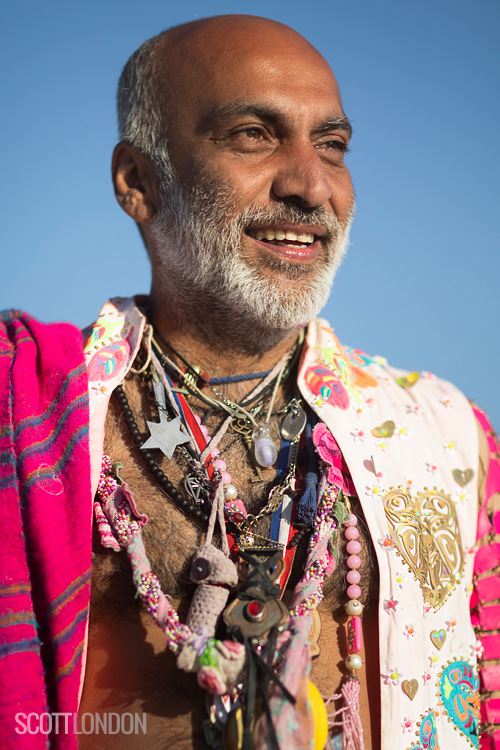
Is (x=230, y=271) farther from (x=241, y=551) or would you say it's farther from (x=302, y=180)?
(x=241, y=551)

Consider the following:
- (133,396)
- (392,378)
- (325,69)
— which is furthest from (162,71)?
(392,378)

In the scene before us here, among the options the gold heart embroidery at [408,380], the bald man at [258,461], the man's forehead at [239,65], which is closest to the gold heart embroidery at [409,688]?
the bald man at [258,461]

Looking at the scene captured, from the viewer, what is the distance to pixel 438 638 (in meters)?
2.28

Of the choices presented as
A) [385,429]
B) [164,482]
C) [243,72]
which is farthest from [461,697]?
[243,72]

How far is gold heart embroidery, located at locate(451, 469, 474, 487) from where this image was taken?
8.48 ft

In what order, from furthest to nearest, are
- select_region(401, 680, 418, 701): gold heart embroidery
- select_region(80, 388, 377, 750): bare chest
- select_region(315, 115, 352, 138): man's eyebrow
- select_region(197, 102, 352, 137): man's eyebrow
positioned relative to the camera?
select_region(315, 115, 352, 138): man's eyebrow → select_region(197, 102, 352, 137): man's eyebrow → select_region(401, 680, 418, 701): gold heart embroidery → select_region(80, 388, 377, 750): bare chest

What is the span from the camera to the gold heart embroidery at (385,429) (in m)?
2.60

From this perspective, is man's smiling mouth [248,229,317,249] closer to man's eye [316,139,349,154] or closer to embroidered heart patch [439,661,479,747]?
man's eye [316,139,349,154]

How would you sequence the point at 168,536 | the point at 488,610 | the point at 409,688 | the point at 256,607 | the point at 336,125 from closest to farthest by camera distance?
the point at 256,607 < the point at 409,688 < the point at 168,536 < the point at 488,610 < the point at 336,125

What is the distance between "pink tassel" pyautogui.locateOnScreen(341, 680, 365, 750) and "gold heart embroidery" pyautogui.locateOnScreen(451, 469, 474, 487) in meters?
0.89

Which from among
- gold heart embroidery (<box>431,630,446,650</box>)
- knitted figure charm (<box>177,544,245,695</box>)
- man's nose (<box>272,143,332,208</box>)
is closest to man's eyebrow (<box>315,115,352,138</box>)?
man's nose (<box>272,143,332,208</box>)

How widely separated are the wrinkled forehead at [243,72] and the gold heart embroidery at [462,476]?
4.97ft

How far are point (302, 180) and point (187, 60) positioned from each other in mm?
792

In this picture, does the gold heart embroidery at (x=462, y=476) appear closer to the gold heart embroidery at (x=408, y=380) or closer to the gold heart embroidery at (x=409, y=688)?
the gold heart embroidery at (x=408, y=380)
